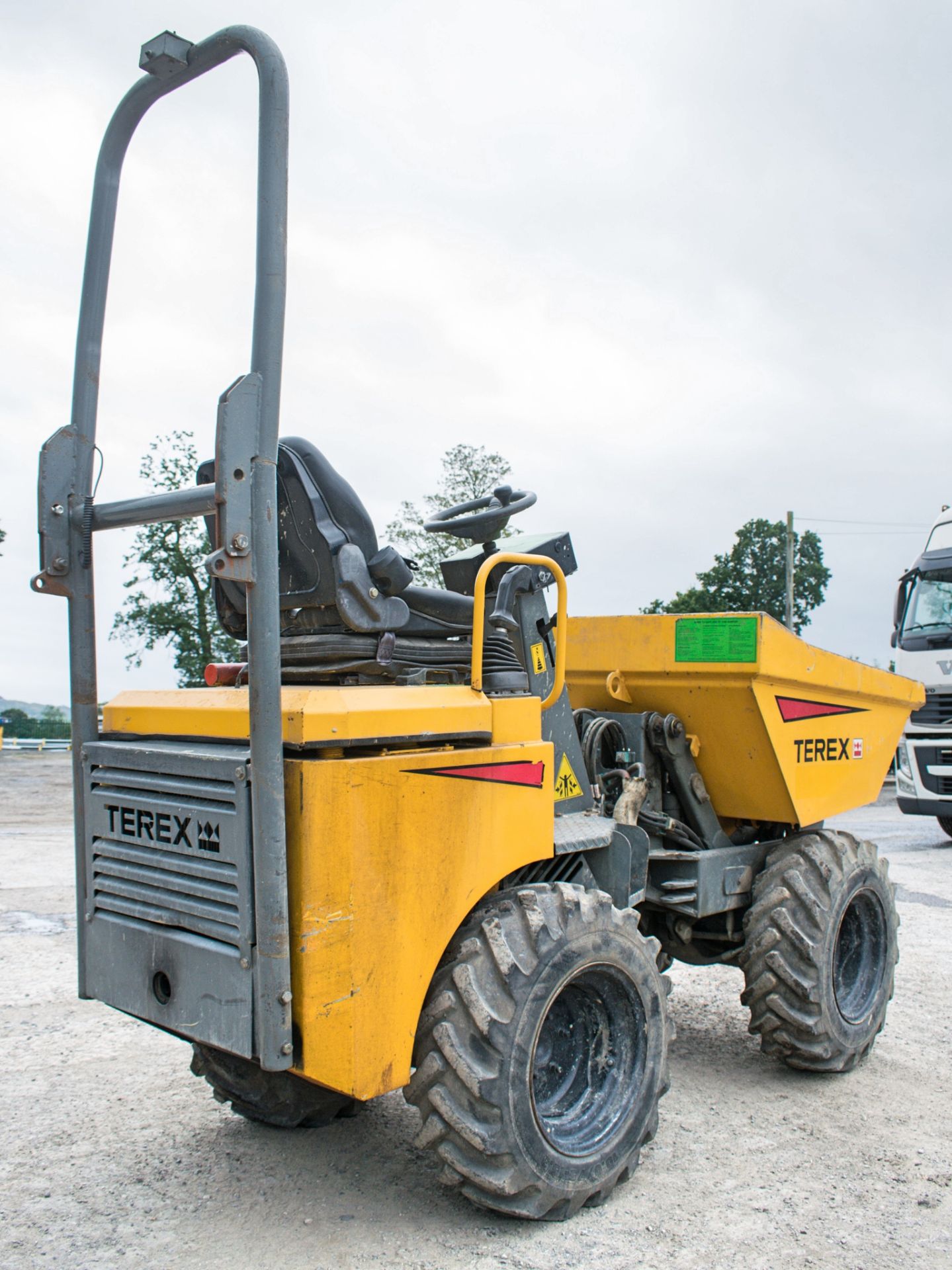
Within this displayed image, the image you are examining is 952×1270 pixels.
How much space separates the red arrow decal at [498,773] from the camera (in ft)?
9.93

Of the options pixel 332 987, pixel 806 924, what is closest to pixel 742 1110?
pixel 806 924

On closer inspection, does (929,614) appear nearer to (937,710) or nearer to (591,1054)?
(937,710)

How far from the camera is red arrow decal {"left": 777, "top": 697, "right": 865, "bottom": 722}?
452 cm

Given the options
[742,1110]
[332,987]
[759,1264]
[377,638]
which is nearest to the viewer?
[332,987]

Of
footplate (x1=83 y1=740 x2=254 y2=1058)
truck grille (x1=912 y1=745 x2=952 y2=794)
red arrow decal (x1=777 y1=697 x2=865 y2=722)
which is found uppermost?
red arrow decal (x1=777 y1=697 x2=865 y2=722)

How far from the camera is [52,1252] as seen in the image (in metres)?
3.00

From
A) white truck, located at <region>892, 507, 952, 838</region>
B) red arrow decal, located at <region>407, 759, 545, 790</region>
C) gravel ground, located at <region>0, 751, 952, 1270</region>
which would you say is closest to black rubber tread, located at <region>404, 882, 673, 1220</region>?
gravel ground, located at <region>0, 751, 952, 1270</region>

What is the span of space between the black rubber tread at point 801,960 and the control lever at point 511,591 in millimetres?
1684

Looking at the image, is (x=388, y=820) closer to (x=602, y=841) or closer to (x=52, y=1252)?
(x=602, y=841)

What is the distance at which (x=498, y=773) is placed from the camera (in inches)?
127

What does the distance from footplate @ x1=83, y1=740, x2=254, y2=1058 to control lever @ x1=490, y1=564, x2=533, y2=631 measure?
1196 mm

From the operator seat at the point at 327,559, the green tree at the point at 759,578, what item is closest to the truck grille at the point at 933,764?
the operator seat at the point at 327,559

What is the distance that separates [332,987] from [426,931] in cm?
34

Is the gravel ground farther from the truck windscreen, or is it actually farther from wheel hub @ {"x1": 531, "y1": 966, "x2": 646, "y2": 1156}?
the truck windscreen
